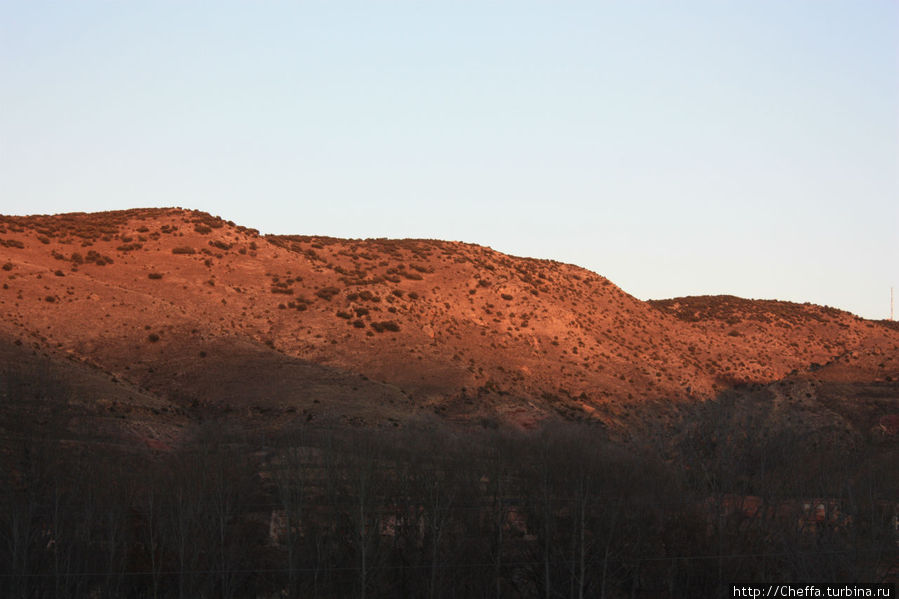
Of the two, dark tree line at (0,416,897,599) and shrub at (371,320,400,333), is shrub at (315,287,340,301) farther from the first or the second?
dark tree line at (0,416,897,599)

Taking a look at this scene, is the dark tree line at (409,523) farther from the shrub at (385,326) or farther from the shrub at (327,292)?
the shrub at (327,292)

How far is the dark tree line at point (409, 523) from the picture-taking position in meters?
48.9

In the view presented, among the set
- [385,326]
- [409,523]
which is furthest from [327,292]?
[409,523]

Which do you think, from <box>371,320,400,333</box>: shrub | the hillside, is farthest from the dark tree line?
<box>371,320,400,333</box>: shrub

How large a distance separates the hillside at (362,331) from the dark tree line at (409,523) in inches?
520

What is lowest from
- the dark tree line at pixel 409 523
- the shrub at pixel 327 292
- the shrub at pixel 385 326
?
the dark tree line at pixel 409 523

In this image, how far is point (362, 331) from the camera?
95.6 meters

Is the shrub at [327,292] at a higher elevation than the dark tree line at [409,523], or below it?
higher

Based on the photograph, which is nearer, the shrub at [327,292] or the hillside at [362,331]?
the hillside at [362,331]

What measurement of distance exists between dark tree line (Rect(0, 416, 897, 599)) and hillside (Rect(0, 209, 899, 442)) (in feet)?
43.3

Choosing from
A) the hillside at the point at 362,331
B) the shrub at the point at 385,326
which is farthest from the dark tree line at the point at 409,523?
the shrub at the point at 385,326

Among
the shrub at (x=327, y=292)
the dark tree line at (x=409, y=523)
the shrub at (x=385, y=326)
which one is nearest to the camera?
the dark tree line at (x=409, y=523)

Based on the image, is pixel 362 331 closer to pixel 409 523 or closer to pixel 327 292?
pixel 327 292

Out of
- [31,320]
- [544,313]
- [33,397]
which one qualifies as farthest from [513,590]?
[544,313]
